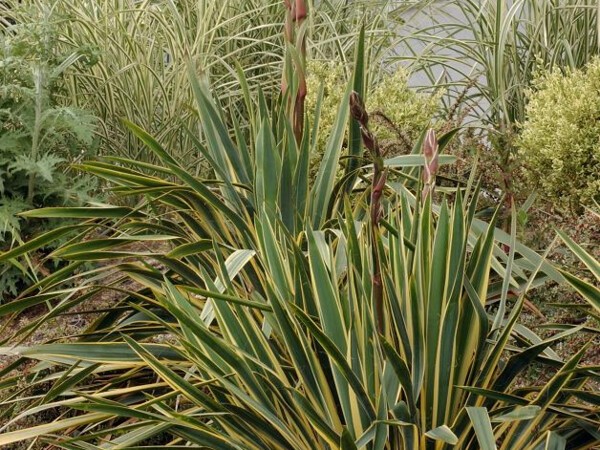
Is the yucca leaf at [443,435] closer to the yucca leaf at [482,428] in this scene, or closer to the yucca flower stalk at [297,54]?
the yucca leaf at [482,428]

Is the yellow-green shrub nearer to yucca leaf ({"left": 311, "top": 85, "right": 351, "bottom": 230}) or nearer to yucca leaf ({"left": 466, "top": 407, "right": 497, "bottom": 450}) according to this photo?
yucca leaf ({"left": 311, "top": 85, "right": 351, "bottom": 230})

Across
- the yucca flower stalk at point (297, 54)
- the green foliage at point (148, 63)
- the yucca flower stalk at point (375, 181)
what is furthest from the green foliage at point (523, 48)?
the yucca flower stalk at point (375, 181)

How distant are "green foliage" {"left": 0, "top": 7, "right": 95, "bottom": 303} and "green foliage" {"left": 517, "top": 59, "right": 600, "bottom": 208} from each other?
1973mm

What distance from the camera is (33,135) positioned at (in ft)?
14.4

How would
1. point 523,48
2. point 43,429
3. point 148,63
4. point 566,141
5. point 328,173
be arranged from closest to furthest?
point 43,429 < point 328,173 < point 566,141 < point 523,48 < point 148,63

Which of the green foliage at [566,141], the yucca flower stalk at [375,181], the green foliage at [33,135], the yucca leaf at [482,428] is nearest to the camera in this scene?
the yucca flower stalk at [375,181]

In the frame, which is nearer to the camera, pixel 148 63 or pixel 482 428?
pixel 482 428

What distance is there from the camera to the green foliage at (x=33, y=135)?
4359 mm

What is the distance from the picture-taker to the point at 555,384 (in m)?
2.19

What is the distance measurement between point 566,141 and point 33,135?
2.37m

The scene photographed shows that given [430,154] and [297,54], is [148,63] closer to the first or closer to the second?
[297,54]

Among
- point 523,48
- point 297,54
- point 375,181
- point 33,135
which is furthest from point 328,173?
point 523,48

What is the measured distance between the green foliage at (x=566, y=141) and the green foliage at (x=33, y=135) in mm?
1973

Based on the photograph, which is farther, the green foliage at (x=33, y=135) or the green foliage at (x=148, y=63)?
the green foliage at (x=148, y=63)
